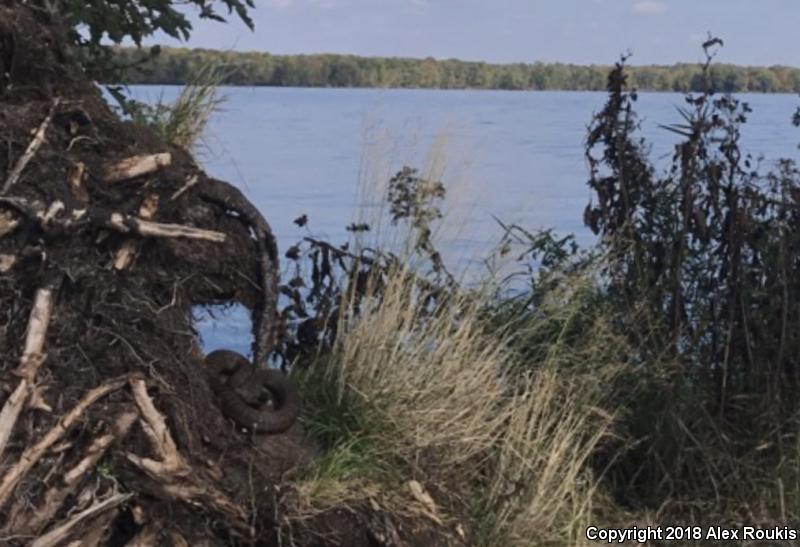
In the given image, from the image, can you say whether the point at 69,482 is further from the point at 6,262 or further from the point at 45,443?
the point at 6,262

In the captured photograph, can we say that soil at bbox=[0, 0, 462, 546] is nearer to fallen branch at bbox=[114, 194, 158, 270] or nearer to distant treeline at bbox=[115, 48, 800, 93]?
fallen branch at bbox=[114, 194, 158, 270]

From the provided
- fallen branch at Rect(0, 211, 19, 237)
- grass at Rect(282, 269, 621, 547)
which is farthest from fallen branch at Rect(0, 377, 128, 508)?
grass at Rect(282, 269, 621, 547)

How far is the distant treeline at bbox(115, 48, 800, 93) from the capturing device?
7070 millimetres

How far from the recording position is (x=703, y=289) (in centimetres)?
609

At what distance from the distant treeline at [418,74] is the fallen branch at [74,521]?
3421 mm

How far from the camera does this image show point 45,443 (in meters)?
3.90

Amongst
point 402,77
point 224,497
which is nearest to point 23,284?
point 224,497

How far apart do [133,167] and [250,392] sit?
0.93 m

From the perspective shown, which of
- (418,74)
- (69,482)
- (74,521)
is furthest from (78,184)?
(418,74)

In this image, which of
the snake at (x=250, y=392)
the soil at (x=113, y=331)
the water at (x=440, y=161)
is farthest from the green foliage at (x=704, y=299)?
the snake at (x=250, y=392)

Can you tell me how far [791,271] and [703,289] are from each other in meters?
0.42

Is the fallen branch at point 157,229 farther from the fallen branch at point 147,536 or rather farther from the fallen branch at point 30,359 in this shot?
the fallen branch at point 147,536

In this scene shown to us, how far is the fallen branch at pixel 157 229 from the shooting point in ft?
13.9

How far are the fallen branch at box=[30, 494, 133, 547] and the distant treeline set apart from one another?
3.42m
